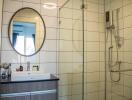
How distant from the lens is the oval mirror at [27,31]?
275 centimetres

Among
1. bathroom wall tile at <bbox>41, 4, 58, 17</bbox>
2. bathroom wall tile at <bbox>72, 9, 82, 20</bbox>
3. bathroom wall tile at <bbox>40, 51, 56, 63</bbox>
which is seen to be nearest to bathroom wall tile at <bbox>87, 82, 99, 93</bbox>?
bathroom wall tile at <bbox>40, 51, 56, 63</bbox>

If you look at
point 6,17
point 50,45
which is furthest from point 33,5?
point 50,45

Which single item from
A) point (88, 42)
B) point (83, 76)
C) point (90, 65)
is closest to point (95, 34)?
point (88, 42)

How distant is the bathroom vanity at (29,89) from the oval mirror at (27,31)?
67 centimetres

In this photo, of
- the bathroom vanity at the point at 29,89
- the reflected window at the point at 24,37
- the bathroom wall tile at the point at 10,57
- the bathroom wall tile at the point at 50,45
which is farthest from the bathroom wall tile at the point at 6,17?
the bathroom vanity at the point at 29,89

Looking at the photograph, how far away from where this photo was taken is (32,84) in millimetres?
2355

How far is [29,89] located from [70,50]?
3.03 ft

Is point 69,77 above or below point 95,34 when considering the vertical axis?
below

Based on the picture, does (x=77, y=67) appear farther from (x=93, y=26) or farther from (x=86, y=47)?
(x=93, y=26)

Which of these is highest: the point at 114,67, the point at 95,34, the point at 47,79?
the point at 95,34

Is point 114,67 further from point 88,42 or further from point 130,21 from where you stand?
point 130,21

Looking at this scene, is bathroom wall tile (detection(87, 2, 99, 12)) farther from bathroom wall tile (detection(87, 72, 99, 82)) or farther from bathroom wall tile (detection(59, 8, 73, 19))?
bathroom wall tile (detection(87, 72, 99, 82))

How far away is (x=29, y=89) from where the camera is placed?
2336 mm

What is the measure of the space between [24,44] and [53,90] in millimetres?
965
